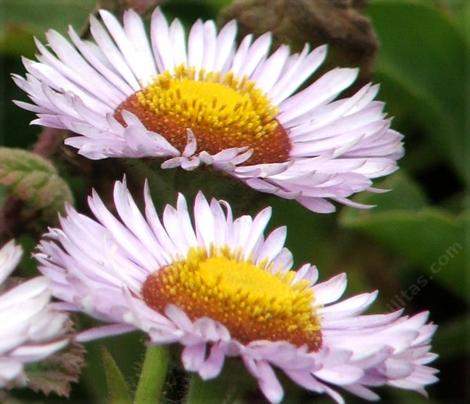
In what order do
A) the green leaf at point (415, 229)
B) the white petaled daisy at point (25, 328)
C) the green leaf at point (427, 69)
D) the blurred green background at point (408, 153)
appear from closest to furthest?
the white petaled daisy at point (25, 328) → the green leaf at point (415, 229) → the blurred green background at point (408, 153) → the green leaf at point (427, 69)

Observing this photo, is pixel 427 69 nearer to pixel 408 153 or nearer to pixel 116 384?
pixel 408 153

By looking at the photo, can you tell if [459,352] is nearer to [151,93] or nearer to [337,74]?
[337,74]

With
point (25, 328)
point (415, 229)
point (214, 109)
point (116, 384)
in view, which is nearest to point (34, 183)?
point (214, 109)

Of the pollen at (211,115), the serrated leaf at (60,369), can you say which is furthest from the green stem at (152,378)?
the pollen at (211,115)

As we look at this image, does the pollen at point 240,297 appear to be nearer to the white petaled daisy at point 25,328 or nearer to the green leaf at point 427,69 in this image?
the white petaled daisy at point 25,328

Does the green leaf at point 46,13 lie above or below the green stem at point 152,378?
below
